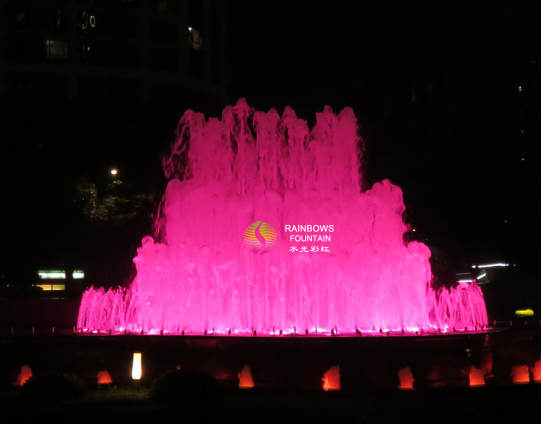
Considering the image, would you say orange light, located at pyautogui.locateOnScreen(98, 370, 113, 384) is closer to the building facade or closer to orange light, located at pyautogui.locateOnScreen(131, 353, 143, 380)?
orange light, located at pyautogui.locateOnScreen(131, 353, 143, 380)

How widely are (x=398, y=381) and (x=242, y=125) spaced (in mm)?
13374

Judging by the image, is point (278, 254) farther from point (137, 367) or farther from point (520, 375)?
point (520, 375)

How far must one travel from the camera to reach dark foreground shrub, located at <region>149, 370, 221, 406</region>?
11.8 metres

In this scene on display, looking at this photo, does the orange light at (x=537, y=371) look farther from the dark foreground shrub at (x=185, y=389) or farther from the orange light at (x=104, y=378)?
the orange light at (x=104, y=378)

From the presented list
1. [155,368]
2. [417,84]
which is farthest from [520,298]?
[417,84]

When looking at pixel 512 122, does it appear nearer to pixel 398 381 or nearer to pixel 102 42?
pixel 102 42

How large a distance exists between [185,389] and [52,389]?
219 cm

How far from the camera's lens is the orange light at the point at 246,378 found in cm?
1470

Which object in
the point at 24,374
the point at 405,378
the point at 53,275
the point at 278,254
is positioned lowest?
the point at 405,378

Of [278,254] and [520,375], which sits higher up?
[278,254]

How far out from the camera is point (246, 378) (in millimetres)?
14750

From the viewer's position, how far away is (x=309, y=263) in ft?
71.6

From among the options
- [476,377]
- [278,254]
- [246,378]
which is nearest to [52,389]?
[246,378]

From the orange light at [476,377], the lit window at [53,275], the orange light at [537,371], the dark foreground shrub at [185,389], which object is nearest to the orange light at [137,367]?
the dark foreground shrub at [185,389]
